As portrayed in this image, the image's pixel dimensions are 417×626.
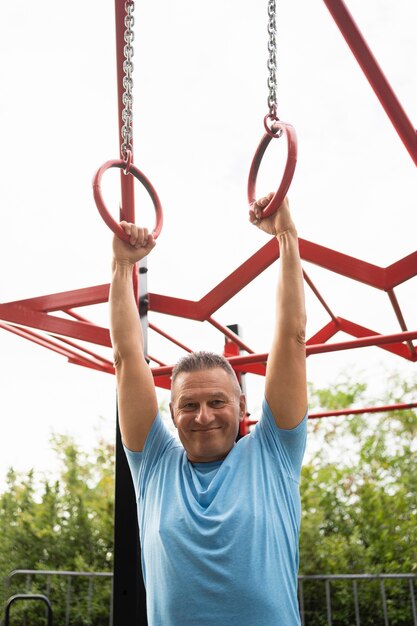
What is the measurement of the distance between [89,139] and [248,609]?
487 centimetres

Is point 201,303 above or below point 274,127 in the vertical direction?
above

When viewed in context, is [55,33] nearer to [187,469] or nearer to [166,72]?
[166,72]

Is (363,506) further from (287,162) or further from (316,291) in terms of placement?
(287,162)

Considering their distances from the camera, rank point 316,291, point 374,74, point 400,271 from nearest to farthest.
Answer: point 374,74 → point 400,271 → point 316,291

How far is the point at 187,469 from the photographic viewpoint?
3.90ft

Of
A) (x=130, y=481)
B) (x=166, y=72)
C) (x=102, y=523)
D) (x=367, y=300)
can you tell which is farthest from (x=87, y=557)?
(x=130, y=481)

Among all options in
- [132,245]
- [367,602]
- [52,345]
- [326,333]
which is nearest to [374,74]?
[132,245]

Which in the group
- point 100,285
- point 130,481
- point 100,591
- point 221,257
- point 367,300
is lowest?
point 100,591

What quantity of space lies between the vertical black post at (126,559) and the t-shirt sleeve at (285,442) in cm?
90

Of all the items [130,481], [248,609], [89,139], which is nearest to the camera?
[248,609]

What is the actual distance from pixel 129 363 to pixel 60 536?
238 inches

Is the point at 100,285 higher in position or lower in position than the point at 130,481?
higher

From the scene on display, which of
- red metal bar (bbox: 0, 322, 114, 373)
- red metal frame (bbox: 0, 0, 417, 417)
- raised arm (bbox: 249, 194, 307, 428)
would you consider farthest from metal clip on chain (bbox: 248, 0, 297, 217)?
red metal bar (bbox: 0, 322, 114, 373)

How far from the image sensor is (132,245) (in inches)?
58.2
